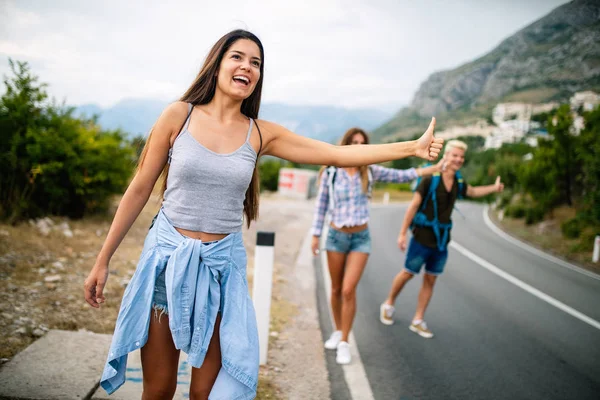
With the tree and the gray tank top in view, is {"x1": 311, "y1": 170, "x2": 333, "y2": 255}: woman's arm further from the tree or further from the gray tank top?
the tree

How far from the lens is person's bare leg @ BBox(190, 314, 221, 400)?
6.93 ft

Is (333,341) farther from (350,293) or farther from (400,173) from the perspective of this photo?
(400,173)

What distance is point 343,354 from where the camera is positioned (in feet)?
14.1

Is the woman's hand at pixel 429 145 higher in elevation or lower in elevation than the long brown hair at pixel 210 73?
lower

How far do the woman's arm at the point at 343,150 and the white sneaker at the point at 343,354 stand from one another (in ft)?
7.92

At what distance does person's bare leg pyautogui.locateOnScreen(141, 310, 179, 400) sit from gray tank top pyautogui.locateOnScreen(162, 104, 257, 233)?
488mm

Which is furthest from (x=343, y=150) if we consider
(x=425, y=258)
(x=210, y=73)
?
(x=425, y=258)

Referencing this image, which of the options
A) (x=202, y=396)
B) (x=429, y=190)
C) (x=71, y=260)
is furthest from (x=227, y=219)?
(x=71, y=260)

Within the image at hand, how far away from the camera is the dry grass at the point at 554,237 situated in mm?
12516

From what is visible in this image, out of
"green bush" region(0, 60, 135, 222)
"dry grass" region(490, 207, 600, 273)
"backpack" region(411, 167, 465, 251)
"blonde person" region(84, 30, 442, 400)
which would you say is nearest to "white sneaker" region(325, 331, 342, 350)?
"backpack" region(411, 167, 465, 251)

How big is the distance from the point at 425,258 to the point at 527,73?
38791 mm

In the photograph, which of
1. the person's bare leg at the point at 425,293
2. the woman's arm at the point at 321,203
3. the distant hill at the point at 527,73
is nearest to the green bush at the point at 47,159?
the woman's arm at the point at 321,203

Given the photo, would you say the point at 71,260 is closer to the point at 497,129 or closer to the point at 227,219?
the point at 227,219

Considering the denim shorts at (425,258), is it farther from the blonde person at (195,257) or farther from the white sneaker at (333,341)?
the blonde person at (195,257)
